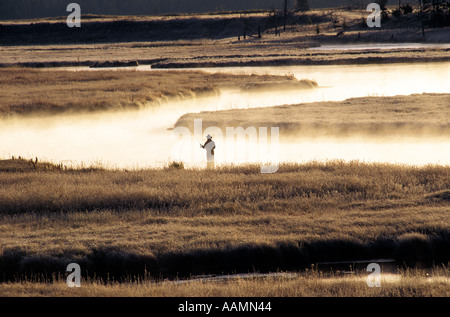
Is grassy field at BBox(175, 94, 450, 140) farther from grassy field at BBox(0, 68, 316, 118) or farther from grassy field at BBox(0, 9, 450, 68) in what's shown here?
grassy field at BBox(0, 9, 450, 68)

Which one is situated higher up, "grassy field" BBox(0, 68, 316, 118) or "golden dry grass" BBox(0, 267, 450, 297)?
"grassy field" BBox(0, 68, 316, 118)

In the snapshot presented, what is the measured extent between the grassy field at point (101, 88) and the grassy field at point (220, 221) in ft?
58.5

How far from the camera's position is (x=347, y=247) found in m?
14.1

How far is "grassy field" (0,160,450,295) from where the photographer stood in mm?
13609

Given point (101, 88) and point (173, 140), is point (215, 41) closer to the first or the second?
point (101, 88)

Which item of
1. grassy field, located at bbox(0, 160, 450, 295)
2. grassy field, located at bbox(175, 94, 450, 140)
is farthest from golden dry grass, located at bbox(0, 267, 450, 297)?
grassy field, located at bbox(175, 94, 450, 140)

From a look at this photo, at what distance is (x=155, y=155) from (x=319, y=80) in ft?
86.4

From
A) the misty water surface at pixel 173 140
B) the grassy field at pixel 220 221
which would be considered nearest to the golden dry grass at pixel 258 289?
the grassy field at pixel 220 221

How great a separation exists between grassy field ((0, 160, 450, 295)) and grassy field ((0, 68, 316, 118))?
17840mm

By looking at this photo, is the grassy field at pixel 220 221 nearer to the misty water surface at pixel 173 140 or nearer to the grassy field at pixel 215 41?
the misty water surface at pixel 173 140

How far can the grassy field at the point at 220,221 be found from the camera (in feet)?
44.7

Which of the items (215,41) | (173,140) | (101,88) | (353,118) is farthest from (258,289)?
(215,41)

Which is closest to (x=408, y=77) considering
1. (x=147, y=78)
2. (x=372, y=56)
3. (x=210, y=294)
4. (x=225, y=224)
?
(x=372, y=56)

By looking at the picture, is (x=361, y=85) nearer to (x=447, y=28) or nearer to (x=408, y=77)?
(x=408, y=77)
